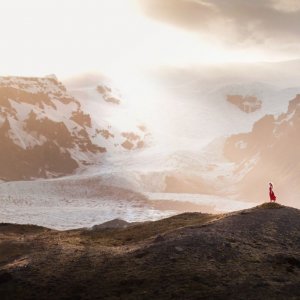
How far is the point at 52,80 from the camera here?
173 meters

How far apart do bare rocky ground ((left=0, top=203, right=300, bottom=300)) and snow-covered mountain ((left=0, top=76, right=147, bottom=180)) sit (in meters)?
106

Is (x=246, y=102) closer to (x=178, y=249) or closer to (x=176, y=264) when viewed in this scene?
(x=178, y=249)

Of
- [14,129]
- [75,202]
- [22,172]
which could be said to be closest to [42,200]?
[75,202]

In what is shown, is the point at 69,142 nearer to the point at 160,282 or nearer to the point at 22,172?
the point at 22,172

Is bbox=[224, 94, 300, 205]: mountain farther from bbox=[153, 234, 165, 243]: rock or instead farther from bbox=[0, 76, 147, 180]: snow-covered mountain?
bbox=[153, 234, 165, 243]: rock

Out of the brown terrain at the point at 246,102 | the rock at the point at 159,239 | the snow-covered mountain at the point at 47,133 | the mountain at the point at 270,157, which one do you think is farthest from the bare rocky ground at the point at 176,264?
the brown terrain at the point at 246,102

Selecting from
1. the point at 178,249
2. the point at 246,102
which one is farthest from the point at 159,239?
the point at 246,102

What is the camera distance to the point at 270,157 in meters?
119

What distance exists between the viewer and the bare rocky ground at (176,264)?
49.8 ft

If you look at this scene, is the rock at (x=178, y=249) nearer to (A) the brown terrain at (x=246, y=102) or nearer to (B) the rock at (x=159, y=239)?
(B) the rock at (x=159, y=239)

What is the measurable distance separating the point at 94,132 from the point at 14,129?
86.9 feet

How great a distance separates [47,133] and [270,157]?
61722 mm

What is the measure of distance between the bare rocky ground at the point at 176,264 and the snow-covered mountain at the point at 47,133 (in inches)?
4176

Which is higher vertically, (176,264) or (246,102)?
(246,102)
